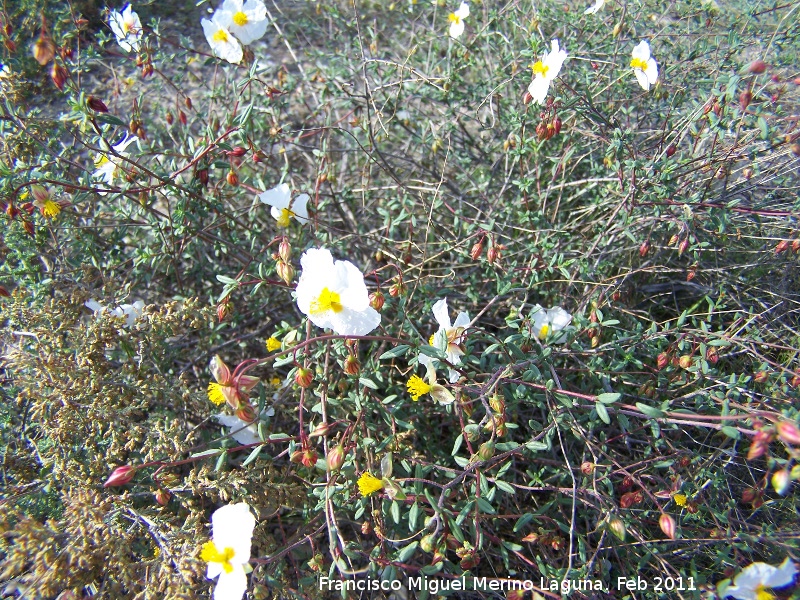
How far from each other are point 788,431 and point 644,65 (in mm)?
1434

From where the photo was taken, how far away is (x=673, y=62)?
2.31 metres

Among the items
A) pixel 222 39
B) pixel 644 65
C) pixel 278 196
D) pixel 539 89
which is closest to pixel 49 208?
pixel 278 196

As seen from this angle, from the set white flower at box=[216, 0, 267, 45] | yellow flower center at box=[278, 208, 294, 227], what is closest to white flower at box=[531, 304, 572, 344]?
yellow flower center at box=[278, 208, 294, 227]

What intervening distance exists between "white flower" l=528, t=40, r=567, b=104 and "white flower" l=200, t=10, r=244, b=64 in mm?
1119

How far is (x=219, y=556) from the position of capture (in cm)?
134

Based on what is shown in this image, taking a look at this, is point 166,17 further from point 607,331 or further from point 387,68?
point 607,331

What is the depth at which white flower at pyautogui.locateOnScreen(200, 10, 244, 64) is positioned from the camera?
1997 mm

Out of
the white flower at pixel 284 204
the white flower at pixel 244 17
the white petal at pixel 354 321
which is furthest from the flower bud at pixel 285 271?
the white flower at pixel 244 17

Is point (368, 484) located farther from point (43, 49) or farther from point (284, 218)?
point (43, 49)

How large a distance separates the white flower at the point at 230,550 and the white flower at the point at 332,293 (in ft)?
1.74

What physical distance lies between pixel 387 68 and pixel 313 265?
151cm

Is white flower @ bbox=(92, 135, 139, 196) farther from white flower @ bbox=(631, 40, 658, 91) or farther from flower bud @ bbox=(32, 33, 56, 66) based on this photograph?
white flower @ bbox=(631, 40, 658, 91)

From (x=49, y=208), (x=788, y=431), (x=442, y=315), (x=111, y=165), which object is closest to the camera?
(x=788, y=431)

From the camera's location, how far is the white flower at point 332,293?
1.39 metres
